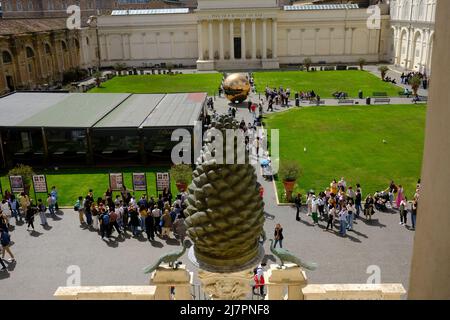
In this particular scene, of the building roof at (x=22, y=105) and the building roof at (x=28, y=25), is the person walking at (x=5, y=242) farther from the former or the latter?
the building roof at (x=28, y=25)

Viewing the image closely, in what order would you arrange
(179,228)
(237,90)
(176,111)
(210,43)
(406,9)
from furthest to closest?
(210,43)
(406,9)
(176,111)
(179,228)
(237,90)

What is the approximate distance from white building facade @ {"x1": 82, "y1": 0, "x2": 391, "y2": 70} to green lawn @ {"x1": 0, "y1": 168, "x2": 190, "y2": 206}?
4848 centimetres

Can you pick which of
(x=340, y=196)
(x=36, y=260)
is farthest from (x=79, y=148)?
(x=340, y=196)

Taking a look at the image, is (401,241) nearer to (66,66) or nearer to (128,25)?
(66,66)

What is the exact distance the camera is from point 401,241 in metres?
18.0

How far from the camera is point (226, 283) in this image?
12.8 feet

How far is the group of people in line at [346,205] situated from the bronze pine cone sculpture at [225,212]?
1557 cm

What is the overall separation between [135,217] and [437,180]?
16.8m

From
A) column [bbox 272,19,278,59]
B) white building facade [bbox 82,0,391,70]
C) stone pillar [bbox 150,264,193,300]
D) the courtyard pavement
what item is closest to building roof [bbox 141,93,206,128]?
the courtyard pavement

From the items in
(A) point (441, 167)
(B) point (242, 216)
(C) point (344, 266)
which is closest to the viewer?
(A) point (441, 167)

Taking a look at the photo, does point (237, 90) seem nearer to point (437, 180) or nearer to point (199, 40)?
point (437, 180)

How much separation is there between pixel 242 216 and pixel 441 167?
1.45 metres

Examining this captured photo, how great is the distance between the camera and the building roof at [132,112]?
28.4 metres

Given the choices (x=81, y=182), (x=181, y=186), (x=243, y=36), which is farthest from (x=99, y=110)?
(x=243, y=36)
